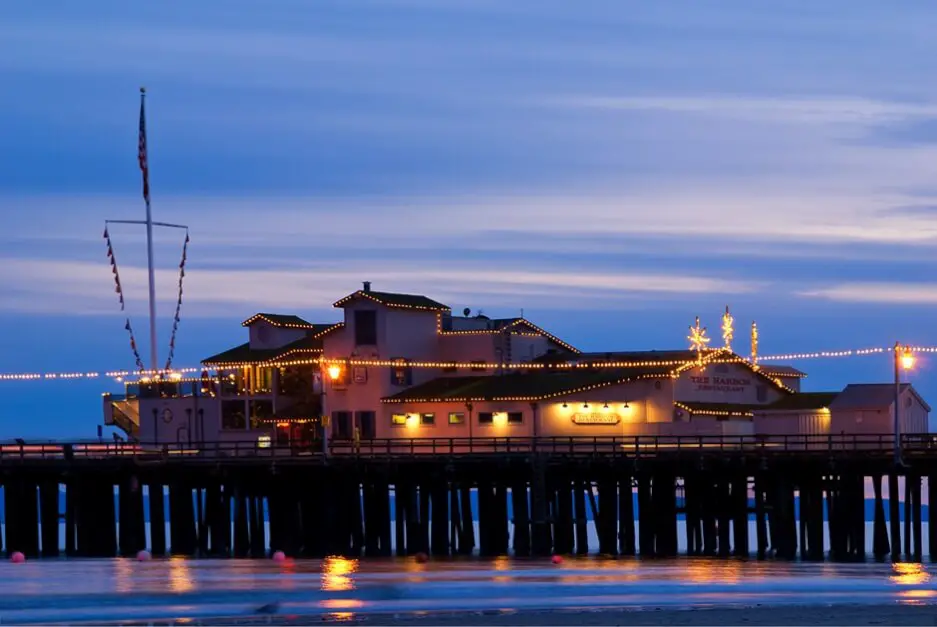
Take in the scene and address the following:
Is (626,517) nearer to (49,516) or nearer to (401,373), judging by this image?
(401,373)

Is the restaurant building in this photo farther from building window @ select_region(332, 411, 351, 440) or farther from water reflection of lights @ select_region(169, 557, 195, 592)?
water reflection of lights @ select_region(169, 557, 195, 592)

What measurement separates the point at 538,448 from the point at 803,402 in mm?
16053

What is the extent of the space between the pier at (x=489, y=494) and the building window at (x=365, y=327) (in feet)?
21.9

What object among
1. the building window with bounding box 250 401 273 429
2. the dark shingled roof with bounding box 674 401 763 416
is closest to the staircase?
the building window with bounding box 250 401 273 429

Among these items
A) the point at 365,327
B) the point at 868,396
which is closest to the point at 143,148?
the point at 365,327

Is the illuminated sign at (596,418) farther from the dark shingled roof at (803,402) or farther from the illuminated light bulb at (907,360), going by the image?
the illuminated light bulb at (907,360)

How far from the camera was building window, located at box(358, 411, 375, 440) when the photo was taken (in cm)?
8231

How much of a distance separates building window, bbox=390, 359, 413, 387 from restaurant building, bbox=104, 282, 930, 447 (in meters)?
0.04

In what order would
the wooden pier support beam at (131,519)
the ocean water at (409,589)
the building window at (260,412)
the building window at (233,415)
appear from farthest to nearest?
the building window at (233,415) < the building window at (260,412) < the wooden pier support beam at (131,519) < the ocean water at (409,589)

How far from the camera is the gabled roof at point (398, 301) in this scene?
8362 cm

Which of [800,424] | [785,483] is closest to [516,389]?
[800,424]

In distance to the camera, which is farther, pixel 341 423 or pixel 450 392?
pixel 341 423

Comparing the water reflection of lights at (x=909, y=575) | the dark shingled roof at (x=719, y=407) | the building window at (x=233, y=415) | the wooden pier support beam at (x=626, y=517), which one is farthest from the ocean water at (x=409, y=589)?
the building window at (x=233, y=415)

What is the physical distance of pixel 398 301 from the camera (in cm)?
8444
